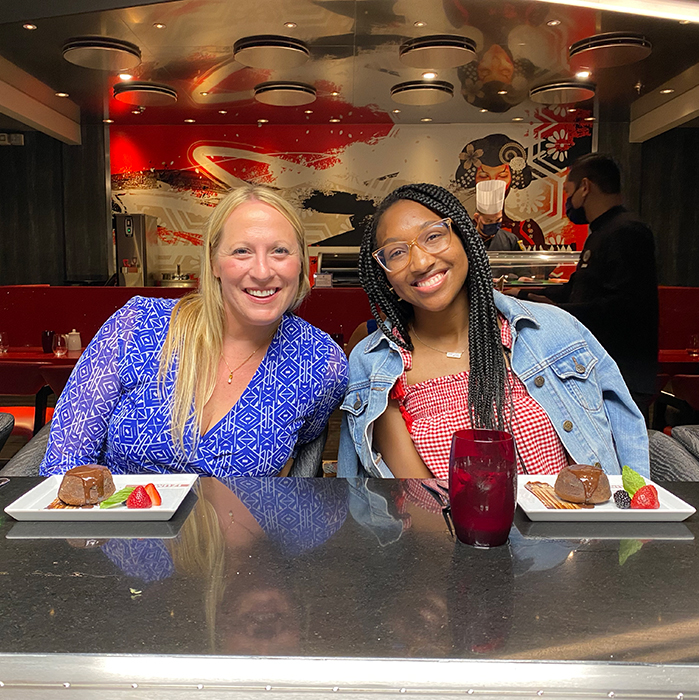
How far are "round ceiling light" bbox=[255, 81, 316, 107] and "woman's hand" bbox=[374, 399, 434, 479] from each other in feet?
19.0

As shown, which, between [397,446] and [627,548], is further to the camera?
[397,446]

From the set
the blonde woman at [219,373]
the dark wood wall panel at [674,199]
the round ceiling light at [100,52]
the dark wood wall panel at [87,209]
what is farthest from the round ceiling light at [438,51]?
the blonde woman at [219,373]

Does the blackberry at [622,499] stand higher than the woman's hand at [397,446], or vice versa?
the blackberry at [622,499]

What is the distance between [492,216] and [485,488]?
6.10 m

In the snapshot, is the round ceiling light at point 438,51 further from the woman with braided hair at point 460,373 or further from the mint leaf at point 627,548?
the mint leaf at point 627,548

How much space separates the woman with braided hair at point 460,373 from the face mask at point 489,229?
4260 millimetres

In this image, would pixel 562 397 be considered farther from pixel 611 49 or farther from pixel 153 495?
pixel 611 49

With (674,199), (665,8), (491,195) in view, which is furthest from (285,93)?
(665,8)

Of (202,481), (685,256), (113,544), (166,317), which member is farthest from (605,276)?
(685,256)

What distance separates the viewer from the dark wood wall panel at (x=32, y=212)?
917 centimetres

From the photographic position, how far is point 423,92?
21.3 ft

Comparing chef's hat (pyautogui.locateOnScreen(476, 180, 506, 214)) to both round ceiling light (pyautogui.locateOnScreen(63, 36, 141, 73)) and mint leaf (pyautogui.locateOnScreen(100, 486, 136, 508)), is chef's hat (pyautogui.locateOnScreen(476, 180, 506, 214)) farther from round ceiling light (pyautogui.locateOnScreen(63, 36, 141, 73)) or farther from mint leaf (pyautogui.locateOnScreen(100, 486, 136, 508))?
mint leaf (pyautogui.locateOnScreen(100, 486, 136, 508))

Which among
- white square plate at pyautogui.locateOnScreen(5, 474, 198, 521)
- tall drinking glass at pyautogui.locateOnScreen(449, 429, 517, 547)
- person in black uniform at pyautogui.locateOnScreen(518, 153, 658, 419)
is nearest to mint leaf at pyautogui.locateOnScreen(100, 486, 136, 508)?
white square plate at pyautogui.locateOnScreen(5, 474, 198, 521)

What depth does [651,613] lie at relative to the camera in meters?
0.74
